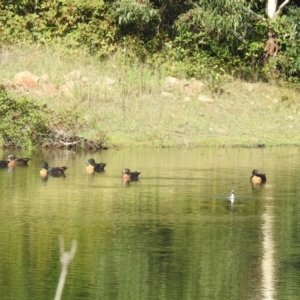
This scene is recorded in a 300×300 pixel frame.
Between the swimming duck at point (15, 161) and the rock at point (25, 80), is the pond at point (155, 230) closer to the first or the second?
the swimming duck at point (15, 161)

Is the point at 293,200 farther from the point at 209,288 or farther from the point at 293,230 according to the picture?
the point at 209,288

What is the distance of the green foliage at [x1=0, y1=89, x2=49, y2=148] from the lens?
30.1 metres

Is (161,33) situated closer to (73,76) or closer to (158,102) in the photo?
(73,76)

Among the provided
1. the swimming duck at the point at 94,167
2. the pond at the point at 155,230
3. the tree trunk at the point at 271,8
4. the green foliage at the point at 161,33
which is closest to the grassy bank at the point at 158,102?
the green foliage at the point at 161,33

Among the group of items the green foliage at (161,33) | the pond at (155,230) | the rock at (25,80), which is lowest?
the pond at (155,230)

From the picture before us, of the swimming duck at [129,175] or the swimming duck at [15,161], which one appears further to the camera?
the swimming duck at [15,161]

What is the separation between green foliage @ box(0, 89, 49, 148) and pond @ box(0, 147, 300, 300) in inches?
97.9

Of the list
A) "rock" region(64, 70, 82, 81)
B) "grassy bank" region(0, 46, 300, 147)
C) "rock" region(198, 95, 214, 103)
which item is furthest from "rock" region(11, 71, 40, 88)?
"rock" region(198, 95, 214, 103)

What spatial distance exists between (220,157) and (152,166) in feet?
8.56

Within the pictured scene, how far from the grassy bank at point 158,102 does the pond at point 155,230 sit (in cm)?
339

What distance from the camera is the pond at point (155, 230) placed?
46.8 ft

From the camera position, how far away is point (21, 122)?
1189 inches

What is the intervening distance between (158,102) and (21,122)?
4.61 meters

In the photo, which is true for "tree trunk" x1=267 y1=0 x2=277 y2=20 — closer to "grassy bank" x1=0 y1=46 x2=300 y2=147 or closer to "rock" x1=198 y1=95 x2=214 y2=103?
"grassy bank" x1=0 y1=46 x2=300 y2=147
